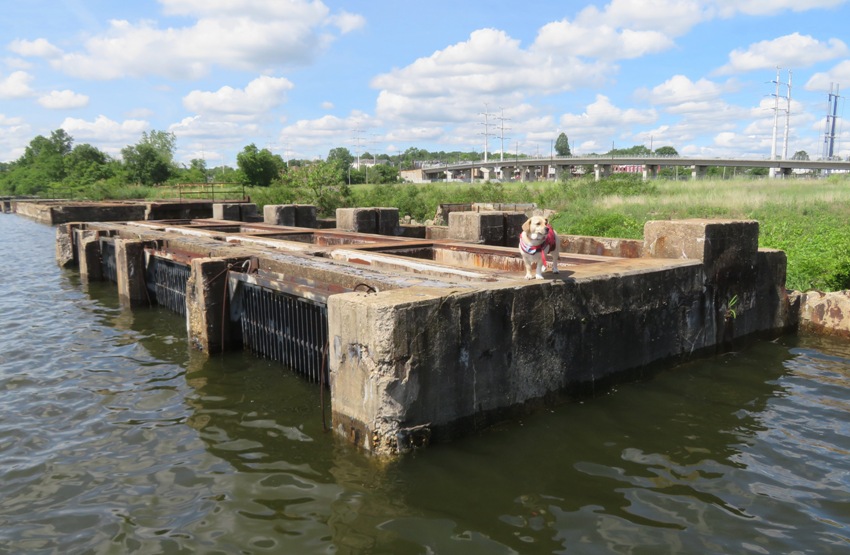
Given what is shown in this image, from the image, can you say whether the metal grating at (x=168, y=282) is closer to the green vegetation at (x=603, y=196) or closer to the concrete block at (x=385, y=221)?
the concrete block at (x=385, y=221)

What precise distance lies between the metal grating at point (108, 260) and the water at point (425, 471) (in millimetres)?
7588

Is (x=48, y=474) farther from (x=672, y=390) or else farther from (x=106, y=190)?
(x=106, y=190)

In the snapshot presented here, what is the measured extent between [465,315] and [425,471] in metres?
1.37

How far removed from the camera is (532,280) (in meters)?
6.30

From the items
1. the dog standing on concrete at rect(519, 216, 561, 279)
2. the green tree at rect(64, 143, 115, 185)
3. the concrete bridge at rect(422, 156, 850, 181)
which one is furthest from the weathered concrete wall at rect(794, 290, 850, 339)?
the green tree at rect(64, 143, 115, 185)

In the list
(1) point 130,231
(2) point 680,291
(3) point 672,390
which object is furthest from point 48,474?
(1) point 130,231

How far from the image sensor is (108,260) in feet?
49.7

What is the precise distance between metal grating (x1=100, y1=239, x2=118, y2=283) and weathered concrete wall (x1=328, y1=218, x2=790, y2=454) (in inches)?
455

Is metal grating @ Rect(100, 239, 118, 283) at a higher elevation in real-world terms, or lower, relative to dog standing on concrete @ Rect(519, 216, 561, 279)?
lower

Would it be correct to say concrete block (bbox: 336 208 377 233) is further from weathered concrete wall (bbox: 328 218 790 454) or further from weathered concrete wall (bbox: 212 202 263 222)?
weathered concrete wall (bbox: 212 202 263 222)

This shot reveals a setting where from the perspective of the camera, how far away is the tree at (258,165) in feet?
203

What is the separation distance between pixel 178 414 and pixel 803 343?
849cm

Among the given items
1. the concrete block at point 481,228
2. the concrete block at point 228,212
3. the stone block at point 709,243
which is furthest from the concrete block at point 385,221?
the concrete block at point 228,212

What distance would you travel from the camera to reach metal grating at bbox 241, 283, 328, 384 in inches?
281
